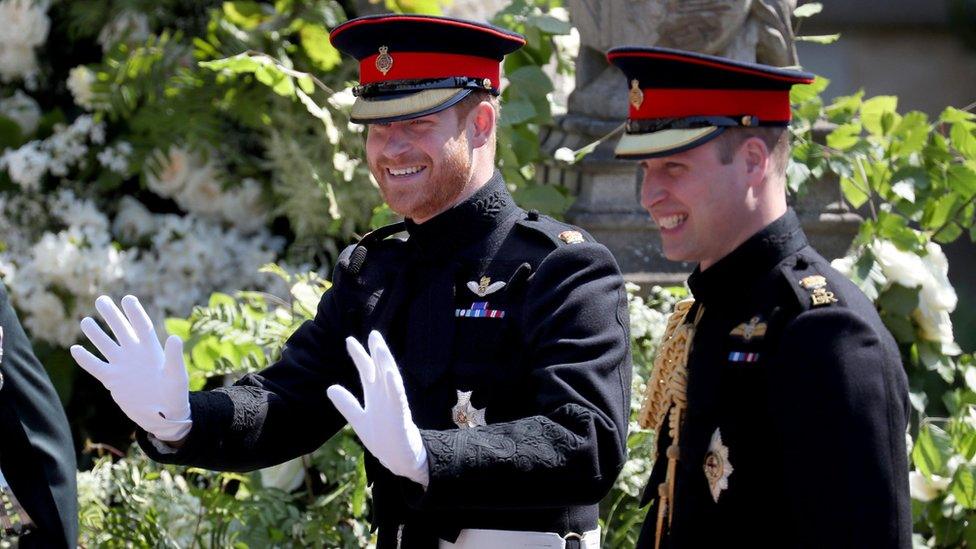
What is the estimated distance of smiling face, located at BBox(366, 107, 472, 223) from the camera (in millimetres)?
2777

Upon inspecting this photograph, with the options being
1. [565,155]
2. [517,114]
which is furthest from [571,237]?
[517,114]

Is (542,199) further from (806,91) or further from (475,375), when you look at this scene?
(475,375)

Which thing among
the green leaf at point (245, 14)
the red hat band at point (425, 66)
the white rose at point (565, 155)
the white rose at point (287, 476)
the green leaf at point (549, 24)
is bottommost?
the white rose at point (287, 476)

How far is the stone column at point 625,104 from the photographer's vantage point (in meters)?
4.39

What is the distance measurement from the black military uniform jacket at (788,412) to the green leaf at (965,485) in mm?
1647

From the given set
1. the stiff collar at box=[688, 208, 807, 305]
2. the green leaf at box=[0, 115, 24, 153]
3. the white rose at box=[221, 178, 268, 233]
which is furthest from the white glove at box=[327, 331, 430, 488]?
the green leaf at box=[0, 115, 24, 153]

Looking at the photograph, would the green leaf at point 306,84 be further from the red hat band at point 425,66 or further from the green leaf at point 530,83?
the red hat band at point 425,66

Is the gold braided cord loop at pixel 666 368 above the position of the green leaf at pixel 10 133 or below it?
above

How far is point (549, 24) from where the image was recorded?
448 centimetres

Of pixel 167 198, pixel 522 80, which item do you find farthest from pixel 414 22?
pixel 167 198

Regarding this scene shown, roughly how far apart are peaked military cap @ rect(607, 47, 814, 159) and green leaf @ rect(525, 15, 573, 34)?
2011mm

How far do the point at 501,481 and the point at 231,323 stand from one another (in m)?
2.01

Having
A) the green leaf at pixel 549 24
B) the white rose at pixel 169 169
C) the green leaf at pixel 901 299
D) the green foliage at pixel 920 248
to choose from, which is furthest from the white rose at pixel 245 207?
the green leaf at pixel 901 299

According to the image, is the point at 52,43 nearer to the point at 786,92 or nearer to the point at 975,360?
the point at 975,360
